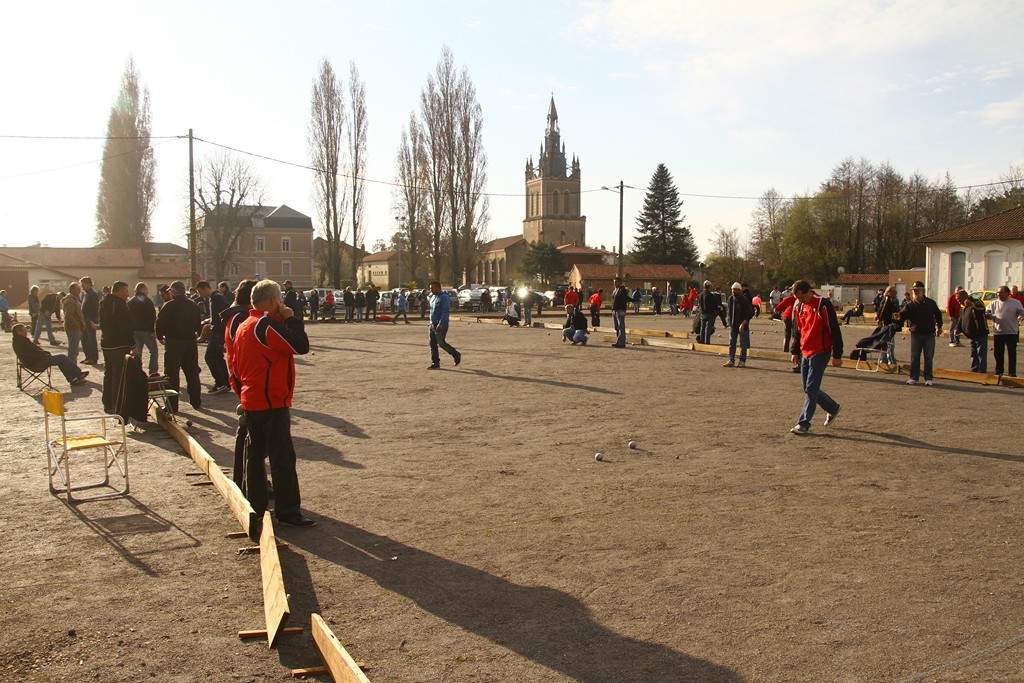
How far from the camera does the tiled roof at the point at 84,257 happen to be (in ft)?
229

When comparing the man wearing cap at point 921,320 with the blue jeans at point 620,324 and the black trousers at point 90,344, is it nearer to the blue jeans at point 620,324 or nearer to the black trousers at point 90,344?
the blue jeans at point 620,324

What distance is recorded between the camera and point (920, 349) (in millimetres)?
14891

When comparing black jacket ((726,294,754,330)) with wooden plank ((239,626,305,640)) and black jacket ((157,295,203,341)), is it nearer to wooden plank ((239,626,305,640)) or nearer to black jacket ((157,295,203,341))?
black jacket ((157,295,203,341))

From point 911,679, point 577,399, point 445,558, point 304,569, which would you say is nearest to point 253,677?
Answer: point 304,569

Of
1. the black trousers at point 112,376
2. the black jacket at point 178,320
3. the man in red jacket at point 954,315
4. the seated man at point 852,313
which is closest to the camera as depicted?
the black trousers at point 112,376

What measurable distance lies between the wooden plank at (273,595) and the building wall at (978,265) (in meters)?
46.8

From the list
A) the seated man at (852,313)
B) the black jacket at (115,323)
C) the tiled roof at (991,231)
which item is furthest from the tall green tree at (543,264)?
the black jacket at (115,323)

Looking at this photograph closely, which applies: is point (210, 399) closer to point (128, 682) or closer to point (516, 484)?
point (516, 484)

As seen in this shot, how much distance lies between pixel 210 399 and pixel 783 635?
11.0 m

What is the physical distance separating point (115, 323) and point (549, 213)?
425 feet

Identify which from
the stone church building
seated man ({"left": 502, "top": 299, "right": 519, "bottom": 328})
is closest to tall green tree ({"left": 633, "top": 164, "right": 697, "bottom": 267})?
the stone church building

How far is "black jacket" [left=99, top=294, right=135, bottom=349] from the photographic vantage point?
37.5 ft

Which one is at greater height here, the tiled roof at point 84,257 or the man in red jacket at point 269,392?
the tiled roof at point 84,257

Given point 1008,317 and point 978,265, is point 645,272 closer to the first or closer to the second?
point 978,265
